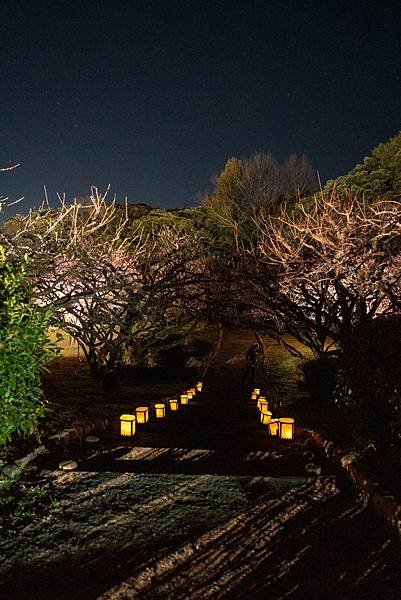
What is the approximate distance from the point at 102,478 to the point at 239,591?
2.04 metres

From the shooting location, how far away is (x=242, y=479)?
14.5ft

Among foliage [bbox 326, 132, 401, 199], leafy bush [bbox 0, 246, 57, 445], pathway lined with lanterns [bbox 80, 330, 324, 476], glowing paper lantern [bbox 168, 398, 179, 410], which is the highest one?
foliage [bbox 326, 132, 401, 199]

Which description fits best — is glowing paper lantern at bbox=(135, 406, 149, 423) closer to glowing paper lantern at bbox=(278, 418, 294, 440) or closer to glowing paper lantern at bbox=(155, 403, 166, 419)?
glowing paper lantern at bbox=(155, 403, 166, 419)

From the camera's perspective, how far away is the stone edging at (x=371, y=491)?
11.5 feet

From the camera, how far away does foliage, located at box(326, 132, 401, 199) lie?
1973 cm

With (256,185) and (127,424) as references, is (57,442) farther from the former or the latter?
(256,185)

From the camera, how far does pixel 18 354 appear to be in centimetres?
398

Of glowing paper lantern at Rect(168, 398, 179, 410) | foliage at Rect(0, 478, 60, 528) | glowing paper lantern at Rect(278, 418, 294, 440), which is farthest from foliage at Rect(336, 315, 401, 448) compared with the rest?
glowing paper lantern at Rect(168, 398, 179, 410)

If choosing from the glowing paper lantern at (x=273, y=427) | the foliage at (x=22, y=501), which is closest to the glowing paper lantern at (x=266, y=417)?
the glowing paper lantern at (x=273, y=427)

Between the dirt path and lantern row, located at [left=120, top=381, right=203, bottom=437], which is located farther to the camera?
lantern row, located at [left=120, top=381, right=203, bottom=437]

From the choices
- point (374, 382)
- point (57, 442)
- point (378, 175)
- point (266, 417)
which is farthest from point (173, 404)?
point (378, 175)

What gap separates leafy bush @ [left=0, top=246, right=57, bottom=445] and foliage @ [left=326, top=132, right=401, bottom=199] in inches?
670

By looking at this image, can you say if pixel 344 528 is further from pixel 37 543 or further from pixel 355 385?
pixel 37 543

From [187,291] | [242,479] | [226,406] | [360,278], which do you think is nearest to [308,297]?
[360,278]
